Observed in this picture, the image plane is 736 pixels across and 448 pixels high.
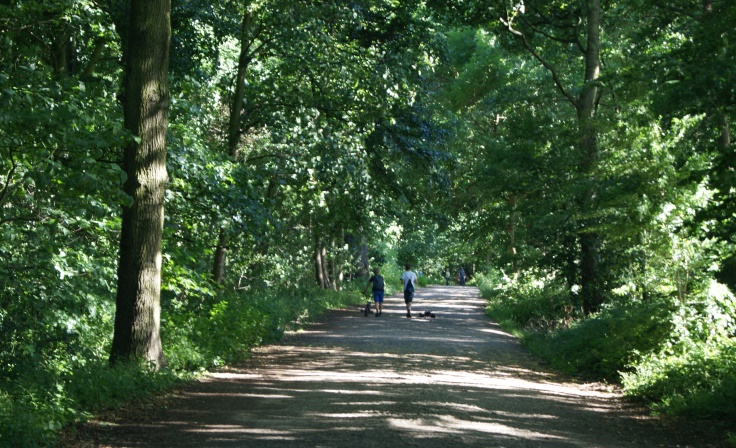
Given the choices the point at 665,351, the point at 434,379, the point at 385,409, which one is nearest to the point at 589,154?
the point at 665,351

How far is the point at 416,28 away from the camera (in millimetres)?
19781

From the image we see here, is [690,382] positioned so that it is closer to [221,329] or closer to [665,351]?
[665,351]

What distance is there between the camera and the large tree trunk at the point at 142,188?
1092 cm

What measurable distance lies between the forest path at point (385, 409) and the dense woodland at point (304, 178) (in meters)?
0.69

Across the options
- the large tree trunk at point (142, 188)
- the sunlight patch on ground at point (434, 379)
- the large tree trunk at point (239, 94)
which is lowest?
the sunlight patch on ground at point (434, 379)

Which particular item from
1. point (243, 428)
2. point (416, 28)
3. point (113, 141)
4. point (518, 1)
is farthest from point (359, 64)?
point (243, 428)

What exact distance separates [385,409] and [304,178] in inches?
357

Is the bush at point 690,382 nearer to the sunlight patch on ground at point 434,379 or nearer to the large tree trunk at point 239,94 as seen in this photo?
the sunlight patch on ground at point 434,379

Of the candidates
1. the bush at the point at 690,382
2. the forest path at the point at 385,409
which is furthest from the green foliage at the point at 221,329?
the bush at the point at 690,382

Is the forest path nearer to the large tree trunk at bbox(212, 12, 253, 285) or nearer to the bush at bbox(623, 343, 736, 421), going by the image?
the bush at bbox(623, 343, 736, 421)

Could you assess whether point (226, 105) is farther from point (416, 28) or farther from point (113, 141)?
point (113, 141)

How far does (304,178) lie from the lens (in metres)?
17.8

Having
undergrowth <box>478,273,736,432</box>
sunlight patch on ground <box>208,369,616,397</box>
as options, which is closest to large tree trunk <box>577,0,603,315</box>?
undergrowth <box>478,273,736,432</box>

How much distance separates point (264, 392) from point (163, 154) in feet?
12.1
